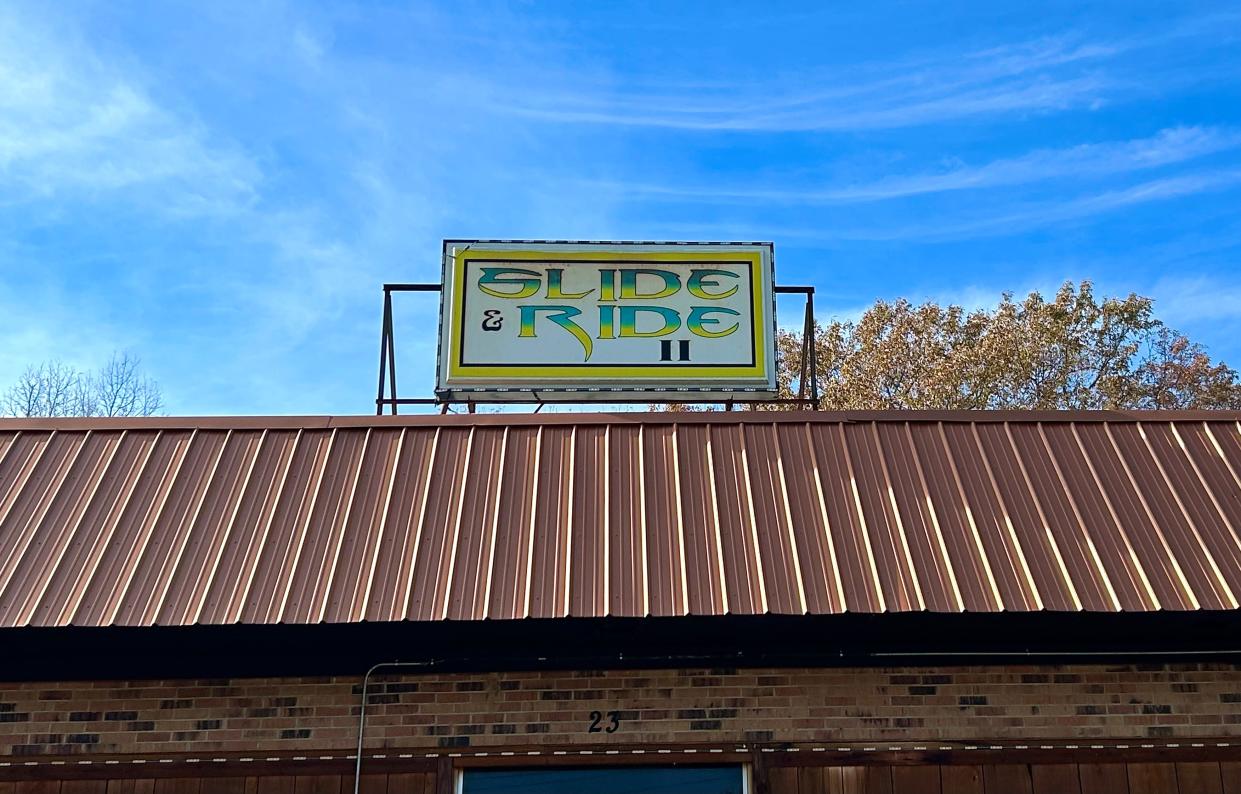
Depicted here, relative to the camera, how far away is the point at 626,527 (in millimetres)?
7672

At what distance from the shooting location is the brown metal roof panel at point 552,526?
7.05 meters

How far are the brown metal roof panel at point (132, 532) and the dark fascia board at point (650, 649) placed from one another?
0.34 m

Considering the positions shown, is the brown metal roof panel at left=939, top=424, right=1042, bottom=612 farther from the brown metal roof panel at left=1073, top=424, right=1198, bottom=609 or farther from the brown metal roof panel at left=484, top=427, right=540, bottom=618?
the brown metal roof panel at left=484, top=427, right=540, bottom=618

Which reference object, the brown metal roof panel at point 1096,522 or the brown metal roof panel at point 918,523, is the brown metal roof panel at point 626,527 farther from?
the brown metal roof panel at point 1096,522

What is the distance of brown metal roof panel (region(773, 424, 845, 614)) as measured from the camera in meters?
7.05

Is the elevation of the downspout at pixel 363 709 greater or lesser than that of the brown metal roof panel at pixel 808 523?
lesser

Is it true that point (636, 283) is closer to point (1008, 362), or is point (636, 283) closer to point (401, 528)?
point (401, 528)

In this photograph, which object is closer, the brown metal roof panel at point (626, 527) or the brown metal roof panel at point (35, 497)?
the brown metal roof panel at point (626, 527)

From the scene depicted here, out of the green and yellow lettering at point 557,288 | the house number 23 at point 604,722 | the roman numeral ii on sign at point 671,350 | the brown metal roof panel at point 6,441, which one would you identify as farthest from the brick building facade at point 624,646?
the green and yellow lettering at point 557,288

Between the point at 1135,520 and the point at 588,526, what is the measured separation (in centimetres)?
361

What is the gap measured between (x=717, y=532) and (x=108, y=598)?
3770 mm

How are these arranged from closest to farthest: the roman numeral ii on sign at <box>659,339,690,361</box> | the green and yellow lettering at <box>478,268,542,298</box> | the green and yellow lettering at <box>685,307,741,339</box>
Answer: the roman numeral ii on sign at <box>659,339,690,361</box> < the green and yellow lettering at <box>685,307,741,339</box> < the green and yellow lettering at <box>478,268,542,298</box>

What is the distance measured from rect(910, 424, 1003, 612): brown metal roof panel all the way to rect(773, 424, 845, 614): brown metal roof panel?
0.75m

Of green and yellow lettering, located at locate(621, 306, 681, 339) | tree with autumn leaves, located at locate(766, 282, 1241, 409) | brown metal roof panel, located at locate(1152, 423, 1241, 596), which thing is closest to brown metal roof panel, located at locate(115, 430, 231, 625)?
green and yellow lettering, located at locate(621, 306, 681, 339)
